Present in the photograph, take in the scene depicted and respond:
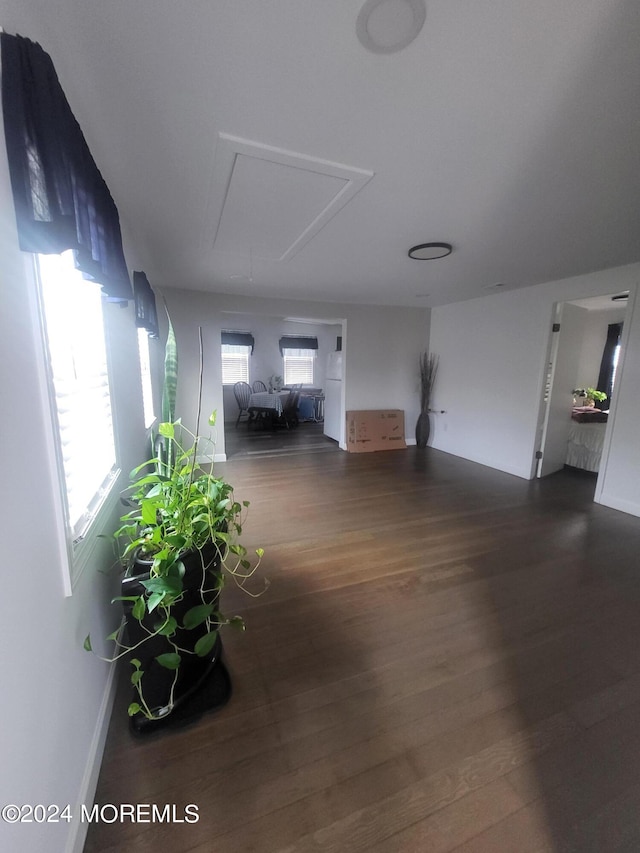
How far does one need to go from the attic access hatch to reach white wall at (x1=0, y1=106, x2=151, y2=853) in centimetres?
107

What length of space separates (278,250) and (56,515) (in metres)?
2.50

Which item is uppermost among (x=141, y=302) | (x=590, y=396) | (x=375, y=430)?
(x=141, y=302)

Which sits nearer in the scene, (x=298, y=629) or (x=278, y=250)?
(x=298, y=629)

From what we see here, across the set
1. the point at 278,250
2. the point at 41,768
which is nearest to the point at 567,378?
the point at 278,250

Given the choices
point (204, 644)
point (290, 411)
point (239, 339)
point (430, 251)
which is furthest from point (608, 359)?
point (204, 644)

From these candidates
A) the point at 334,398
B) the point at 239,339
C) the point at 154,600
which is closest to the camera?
the point at 154,600

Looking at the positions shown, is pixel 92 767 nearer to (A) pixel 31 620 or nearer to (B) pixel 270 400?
(A) pixel 31 620

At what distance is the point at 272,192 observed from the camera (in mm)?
1798

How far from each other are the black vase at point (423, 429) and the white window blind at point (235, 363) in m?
4.18

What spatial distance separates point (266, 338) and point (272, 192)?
604 cm

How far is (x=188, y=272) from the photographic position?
11.4 ft

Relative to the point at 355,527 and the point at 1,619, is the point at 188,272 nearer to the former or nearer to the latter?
the point at 355,527

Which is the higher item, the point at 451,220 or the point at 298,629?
the point at 451,220

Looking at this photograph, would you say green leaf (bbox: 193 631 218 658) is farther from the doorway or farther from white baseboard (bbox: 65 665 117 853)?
the doorway
